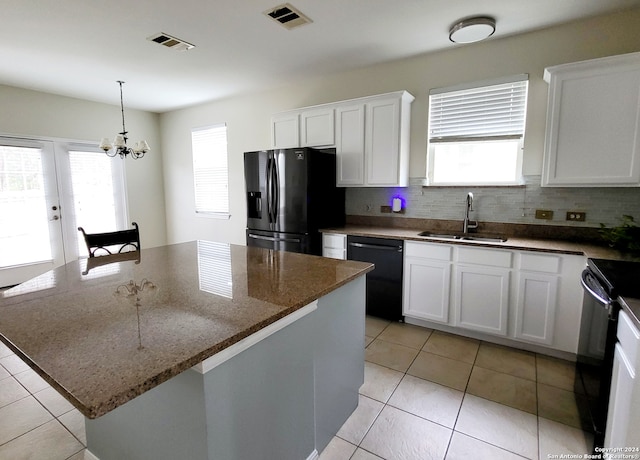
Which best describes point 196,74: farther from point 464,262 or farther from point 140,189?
Result: point 464,262

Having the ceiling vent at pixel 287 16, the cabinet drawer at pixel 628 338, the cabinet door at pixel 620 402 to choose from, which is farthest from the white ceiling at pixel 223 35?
the cabinet door at pixel 620 402

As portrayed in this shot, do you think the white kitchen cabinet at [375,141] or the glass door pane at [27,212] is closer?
the white kitchen cabinet at [375,141]

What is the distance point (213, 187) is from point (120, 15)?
287 cm

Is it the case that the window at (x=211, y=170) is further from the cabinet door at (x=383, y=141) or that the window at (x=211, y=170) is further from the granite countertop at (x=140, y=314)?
the granite countertop at (x=140, y=314)

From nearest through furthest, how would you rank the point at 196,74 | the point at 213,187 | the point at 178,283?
1. the point at 178,283
2. the point at 196,74
3. the point at 213,187

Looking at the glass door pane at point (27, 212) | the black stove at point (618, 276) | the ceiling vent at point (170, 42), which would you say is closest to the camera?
the black stove at point (618, 276)

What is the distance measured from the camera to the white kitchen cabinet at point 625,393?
1.15m

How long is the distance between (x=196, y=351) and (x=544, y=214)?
10.0 feet

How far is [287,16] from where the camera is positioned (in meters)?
2.50

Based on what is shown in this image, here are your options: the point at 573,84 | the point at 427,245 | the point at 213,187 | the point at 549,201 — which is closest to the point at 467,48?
the point at 573,84

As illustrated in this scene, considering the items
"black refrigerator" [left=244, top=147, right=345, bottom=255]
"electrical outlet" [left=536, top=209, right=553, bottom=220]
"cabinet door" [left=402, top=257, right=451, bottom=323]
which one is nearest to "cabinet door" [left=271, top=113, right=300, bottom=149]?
"black refrigerator" [left=244, top=147, right=345, bottom=255]

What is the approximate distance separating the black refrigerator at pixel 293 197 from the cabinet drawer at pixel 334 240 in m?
0.06

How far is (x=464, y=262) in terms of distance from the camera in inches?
107

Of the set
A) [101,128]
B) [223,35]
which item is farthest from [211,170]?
[223,35]
